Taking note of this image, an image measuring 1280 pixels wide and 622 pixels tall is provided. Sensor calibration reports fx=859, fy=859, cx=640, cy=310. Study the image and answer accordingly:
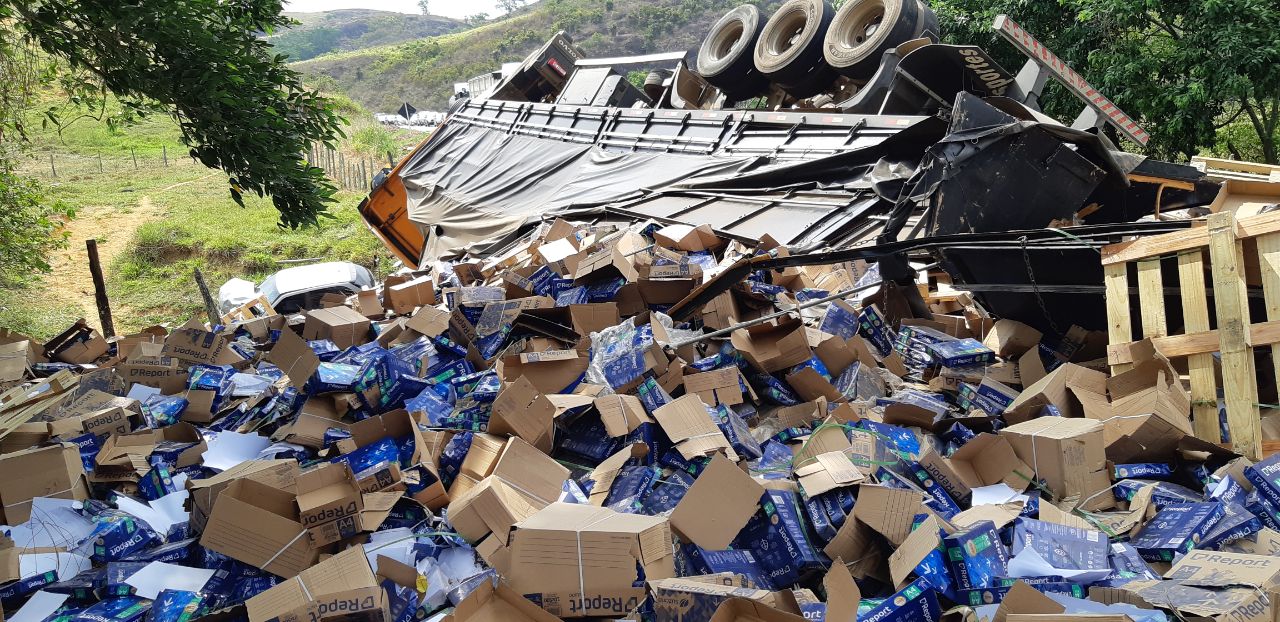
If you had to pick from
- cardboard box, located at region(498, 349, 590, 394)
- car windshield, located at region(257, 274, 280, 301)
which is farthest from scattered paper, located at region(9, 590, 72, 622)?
car windshield, located at region(257, 274, 280, 301)

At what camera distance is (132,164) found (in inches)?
899

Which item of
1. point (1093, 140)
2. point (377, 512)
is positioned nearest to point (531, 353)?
point (377, 512)

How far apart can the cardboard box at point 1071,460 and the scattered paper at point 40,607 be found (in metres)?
3.65

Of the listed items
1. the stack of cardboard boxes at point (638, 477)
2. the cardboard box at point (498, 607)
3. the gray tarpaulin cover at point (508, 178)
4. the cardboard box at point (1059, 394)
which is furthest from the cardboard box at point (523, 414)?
the gray tarpaulin cover at point (508, 178)

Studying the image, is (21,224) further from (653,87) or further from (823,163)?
(823,163)

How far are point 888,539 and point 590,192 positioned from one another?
6446mm

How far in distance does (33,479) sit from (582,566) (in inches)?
97.4

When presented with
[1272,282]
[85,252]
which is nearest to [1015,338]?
A: [1272,282]

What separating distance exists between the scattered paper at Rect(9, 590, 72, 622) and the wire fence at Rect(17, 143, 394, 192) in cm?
1880

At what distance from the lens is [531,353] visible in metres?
4.28

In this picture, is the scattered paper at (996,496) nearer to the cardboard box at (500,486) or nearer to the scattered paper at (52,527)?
the cardboard box at (500,486)

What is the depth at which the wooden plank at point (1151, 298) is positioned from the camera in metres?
3.94

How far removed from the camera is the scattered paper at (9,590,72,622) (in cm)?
293

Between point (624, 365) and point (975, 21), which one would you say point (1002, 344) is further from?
point (975, 21)
